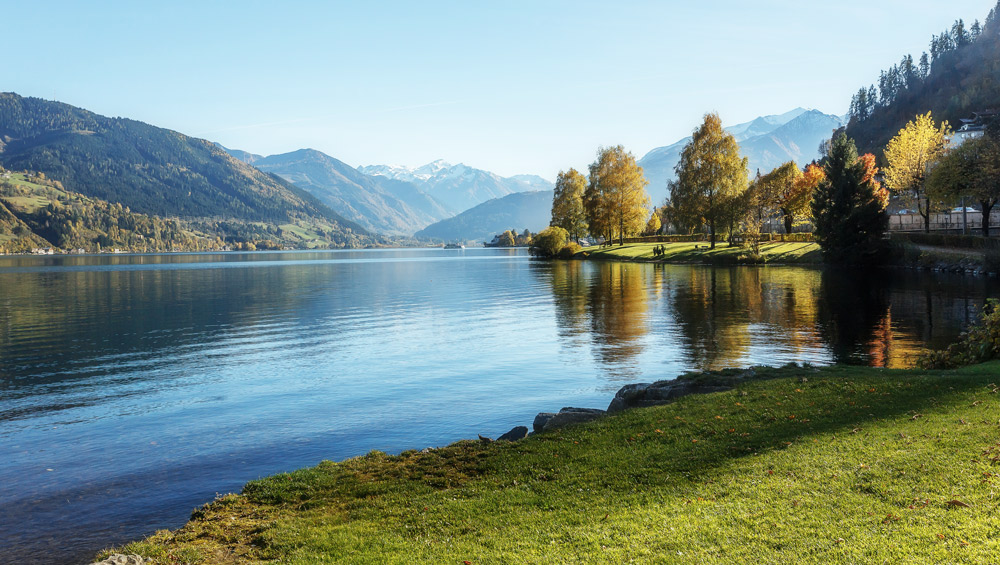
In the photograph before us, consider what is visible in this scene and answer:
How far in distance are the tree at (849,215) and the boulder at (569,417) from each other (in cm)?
7493

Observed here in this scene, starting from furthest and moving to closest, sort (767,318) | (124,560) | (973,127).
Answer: (973,127), (767,318), (124,560)

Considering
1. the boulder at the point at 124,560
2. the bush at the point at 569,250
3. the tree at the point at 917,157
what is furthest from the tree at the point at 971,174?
the boulder at the point at 124,560

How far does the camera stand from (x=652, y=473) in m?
12.5

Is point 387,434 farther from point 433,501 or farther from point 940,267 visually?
point 940,267

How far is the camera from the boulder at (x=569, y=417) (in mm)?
17734

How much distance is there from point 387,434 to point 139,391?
14.7 m

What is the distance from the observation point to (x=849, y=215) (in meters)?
78.9

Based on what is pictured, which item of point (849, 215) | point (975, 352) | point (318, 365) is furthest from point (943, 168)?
point (318, 365)

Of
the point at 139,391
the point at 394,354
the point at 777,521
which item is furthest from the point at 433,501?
Answer: the point at 394,354

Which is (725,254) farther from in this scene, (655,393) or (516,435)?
(516,435)

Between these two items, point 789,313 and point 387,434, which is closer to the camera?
point 387,434

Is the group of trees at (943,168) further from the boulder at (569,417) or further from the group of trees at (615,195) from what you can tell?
the boulder at (569,417)

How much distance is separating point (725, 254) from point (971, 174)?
34983 millimetres

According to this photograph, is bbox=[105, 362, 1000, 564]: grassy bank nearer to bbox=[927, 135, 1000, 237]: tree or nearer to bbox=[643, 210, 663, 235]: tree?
→ bbox=[927, 135, 1000, 237]: tree
